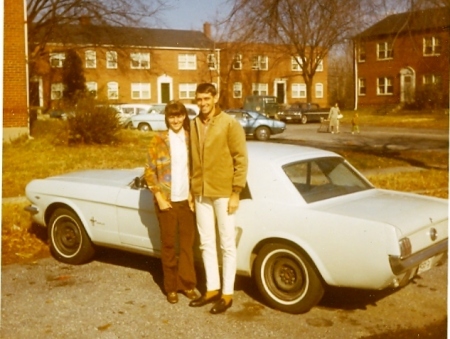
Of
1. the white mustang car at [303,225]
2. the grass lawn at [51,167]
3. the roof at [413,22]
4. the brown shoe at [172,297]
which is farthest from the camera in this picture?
the roof at [413,22]

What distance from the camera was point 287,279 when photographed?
3.79 metres

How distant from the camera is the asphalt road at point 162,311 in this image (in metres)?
3.41

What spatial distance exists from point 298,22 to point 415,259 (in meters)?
3.16

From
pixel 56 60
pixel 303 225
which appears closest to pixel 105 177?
pixel 303 225

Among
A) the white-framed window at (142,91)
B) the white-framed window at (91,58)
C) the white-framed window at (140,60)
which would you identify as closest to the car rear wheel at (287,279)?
the white-framed window at (142,91)

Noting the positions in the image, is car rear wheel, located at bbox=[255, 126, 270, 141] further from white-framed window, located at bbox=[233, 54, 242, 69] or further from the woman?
the woman

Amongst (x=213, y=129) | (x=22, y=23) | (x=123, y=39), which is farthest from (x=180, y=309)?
(x=22, y=23)

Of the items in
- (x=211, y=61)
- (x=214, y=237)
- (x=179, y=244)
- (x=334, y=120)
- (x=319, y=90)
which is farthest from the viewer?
(x=334, y=120)

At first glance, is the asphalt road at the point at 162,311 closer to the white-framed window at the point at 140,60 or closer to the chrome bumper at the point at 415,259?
the chrome bumper at the point at 415,259

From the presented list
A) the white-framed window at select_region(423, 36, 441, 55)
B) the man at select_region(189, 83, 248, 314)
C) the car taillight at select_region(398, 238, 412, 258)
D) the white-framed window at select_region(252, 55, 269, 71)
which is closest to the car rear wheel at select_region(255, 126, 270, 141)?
the white-framed window at select_region(252, 55, 269, 71)

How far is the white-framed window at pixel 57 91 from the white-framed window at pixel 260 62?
3.36m

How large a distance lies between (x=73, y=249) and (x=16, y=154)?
2.65 meters

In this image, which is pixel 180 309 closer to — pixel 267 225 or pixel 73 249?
pixel 267 225

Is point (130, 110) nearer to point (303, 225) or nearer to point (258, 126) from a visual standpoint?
point (258, 126)
